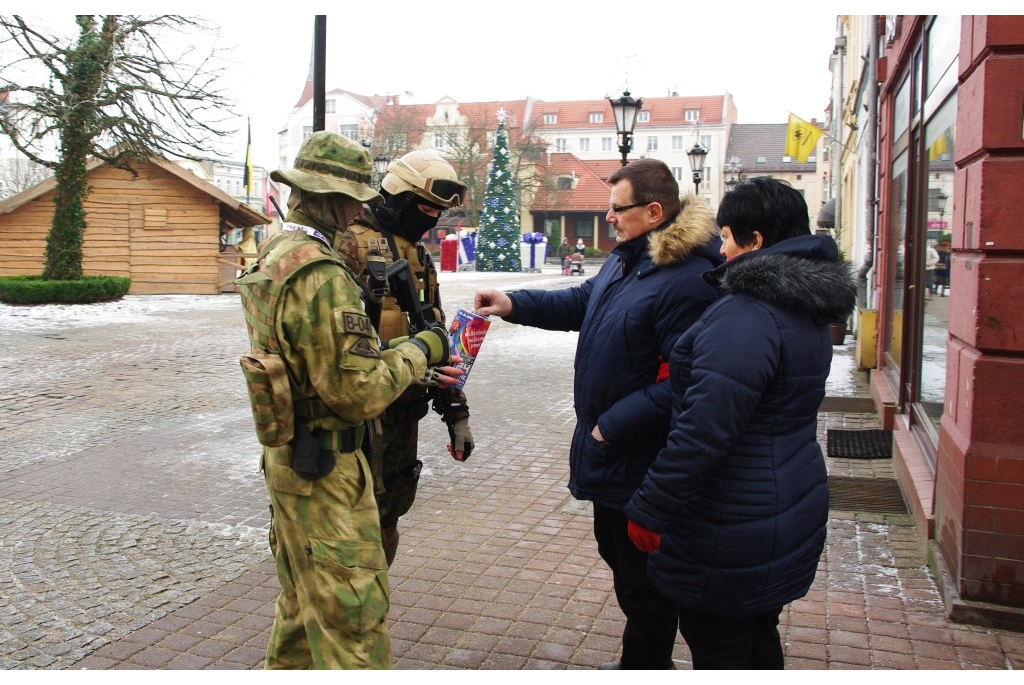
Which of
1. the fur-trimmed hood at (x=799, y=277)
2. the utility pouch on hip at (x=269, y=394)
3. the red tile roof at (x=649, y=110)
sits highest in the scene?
the red tile roof at (x=649, y=110)

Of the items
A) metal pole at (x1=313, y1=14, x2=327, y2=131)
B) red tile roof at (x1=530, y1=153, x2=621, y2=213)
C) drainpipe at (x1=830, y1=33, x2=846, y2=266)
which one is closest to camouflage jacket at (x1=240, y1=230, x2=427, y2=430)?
metal pole at (x1=313, y1=14, x2=327, y2=131)

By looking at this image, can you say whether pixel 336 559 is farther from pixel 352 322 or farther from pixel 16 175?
→ pixel 16 175

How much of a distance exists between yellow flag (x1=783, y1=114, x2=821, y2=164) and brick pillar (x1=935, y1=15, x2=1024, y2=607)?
17.7 metres

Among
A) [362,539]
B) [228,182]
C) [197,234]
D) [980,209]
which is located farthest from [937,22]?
[228,182]

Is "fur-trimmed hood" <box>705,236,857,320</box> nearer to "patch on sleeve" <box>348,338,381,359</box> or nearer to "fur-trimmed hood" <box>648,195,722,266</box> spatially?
"fur-trimmed hood" <box>648,195,722,266</box>

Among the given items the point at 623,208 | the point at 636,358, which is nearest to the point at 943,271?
the point at 623,208

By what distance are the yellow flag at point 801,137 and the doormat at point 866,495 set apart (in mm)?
15661

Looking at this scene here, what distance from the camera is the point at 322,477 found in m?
2.99

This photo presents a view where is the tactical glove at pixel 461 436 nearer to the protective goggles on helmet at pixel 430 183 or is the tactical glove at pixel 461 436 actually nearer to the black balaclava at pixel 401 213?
the black balaclava at pixel 401 213

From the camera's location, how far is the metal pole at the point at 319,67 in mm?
8945

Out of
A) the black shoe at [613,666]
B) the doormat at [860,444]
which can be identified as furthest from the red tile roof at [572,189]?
the black shoe at [613,666]

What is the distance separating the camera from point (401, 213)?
3.98 metres

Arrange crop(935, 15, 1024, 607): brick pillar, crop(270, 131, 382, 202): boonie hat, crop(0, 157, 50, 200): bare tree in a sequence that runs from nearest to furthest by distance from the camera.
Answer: crop(270, 131, 382, 202): boonie hat, crop(935, 15, 1024, 607): brick pillar, crop(0, 157, 50, 200): bare tree

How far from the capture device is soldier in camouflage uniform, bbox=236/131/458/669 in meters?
2.88
